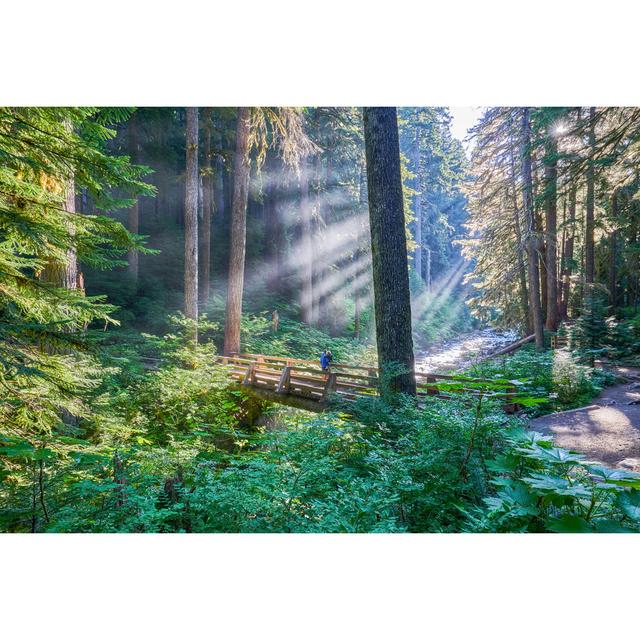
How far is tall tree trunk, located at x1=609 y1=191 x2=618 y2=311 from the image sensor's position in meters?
3.33

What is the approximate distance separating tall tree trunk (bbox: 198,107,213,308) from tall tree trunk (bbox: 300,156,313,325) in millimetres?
2706

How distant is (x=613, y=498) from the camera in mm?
1835

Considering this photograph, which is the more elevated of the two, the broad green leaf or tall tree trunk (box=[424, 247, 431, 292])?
tall tree trunk (box=[424, 247, 431, 292])

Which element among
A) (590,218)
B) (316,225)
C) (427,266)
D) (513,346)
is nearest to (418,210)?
(427,266)

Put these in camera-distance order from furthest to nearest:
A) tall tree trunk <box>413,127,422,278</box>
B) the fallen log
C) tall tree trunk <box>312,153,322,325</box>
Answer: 1. tall tree trunk <box>312,153,322,325</box>
2. tall tree trunk <box>413,127,422,278</box>
3. the fallen log

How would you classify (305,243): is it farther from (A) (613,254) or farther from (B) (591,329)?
(B) (591,329)

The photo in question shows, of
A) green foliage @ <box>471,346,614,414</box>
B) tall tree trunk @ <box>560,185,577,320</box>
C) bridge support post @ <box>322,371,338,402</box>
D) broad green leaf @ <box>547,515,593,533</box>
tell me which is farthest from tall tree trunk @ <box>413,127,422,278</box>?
broad green leaf @ <box>547,515,593,533</box>

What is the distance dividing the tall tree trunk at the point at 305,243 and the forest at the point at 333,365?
302 centimetres

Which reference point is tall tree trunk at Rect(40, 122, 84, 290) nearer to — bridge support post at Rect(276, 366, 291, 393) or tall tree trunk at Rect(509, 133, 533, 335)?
bridge support post at Rect(276, 366, 291, 393)

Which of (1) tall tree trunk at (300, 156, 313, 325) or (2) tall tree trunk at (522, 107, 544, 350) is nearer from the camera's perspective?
(2) tall tree trunk at (522, 107, 544, 350)

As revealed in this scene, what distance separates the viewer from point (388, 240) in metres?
3.52

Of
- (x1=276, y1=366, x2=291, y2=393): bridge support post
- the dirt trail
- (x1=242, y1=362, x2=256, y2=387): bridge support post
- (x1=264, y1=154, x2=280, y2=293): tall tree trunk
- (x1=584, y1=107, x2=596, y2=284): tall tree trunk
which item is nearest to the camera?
the dirt trail

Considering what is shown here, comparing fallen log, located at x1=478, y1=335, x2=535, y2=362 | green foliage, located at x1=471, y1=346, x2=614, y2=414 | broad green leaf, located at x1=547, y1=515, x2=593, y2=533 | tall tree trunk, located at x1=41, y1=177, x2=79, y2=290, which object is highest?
tall tree trunk, located at x1=41, y1=177, x2=79, y2=290
